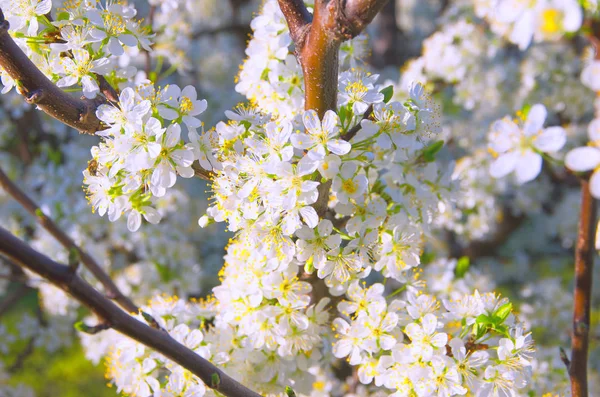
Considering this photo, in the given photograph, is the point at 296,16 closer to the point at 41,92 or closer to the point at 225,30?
the point at 41,92

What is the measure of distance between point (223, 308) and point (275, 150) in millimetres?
556

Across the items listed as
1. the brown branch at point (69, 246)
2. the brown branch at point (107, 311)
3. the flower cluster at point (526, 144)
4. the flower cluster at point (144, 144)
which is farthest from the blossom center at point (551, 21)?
the brown branch at point (69, 246)

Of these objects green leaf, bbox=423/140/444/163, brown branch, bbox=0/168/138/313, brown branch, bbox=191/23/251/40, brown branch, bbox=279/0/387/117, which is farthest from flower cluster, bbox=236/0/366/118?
brown branch, bbox=191/23/251/40

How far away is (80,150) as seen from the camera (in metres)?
3.48

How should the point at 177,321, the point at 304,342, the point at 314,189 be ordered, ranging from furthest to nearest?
1. the point at 177,321
2. the point at 304,342
3. the point at 314,189

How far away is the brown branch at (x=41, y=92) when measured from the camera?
1100 millimetres

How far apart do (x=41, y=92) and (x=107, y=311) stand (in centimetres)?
49

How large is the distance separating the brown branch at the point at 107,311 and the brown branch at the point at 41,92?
35 cm

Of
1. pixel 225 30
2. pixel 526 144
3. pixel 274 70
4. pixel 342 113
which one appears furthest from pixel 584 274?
pixel 225 30

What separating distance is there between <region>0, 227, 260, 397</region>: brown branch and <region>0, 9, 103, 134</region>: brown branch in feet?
1.14

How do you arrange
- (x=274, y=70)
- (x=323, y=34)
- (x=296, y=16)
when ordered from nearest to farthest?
(x=323, y=34)
(x=296, y=16)
(x=274, y=70)

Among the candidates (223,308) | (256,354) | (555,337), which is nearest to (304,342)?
(256,354)

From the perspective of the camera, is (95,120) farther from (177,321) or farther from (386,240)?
(386,240)

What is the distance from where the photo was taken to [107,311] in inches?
42.0
